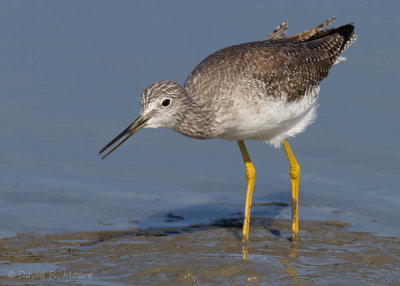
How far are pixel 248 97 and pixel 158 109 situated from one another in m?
1.31

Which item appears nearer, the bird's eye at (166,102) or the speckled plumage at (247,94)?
the bird's eye at (166,102)

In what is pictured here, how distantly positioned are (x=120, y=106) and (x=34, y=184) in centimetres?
265

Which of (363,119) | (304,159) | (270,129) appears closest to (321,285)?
Result: (270,129)

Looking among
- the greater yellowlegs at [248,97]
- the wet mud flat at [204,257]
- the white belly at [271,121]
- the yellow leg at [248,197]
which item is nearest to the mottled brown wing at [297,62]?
the greater yellowlegs at [248,97]

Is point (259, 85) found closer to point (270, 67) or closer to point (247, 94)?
point (247, 94)

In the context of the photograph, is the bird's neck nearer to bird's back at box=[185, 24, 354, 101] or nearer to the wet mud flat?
bird's back at box=[185, 24, 354, 101]

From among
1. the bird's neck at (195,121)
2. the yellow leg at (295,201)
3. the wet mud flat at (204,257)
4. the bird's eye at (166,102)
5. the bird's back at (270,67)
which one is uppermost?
the bird's back at (270,67)

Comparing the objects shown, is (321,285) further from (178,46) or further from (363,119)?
(178,46)

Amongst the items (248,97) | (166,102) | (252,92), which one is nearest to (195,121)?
(166,102)

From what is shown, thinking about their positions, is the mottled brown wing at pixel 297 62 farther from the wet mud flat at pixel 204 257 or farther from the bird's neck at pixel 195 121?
the wet mud flat at pixel 204 257

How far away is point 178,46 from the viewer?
15578 mm

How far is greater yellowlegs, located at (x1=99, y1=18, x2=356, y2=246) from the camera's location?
9633 mm

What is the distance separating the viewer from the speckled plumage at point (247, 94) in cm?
968

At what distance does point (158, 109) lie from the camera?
9477 millimetres
